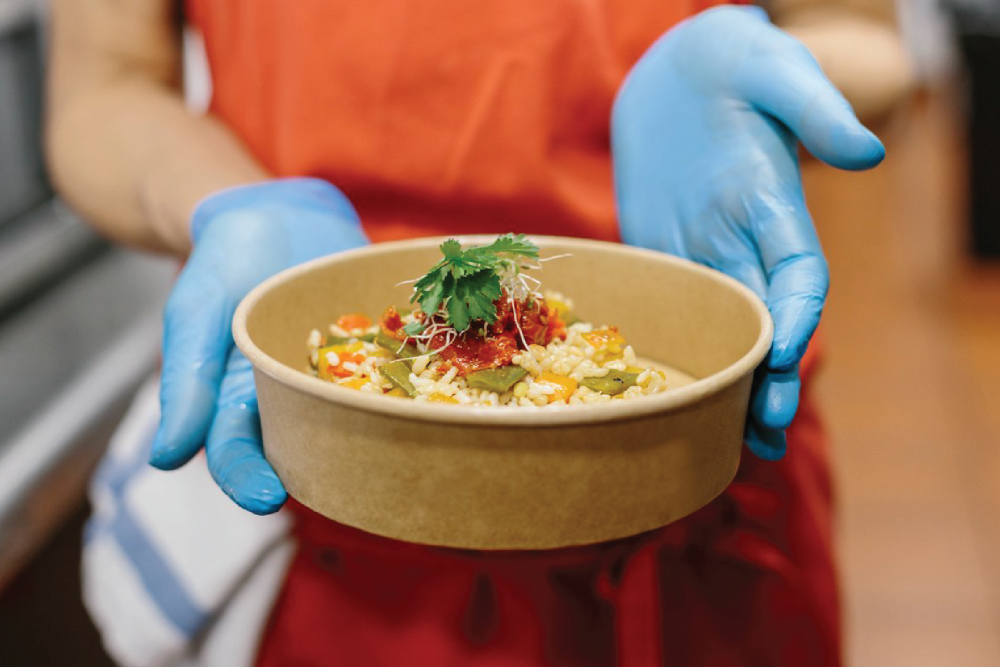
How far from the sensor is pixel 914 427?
2.82 meters

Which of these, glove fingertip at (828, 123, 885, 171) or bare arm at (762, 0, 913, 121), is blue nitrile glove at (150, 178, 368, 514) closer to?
glove fingertip at (828, 123, 885, 171)

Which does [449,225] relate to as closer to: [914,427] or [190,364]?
[190,364]

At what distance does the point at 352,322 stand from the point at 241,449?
0.17 metres

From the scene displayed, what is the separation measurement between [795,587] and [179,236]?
0.83 meters

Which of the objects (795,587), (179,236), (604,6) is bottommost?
(795,587)

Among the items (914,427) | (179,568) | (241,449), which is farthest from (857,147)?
(914,427)

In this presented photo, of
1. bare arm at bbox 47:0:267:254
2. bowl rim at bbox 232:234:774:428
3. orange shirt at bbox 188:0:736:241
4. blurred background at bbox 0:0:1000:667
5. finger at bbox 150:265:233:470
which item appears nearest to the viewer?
bowl rim at bbox 232:234:774:428

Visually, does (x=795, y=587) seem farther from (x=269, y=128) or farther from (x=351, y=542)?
(x=269, y=128)

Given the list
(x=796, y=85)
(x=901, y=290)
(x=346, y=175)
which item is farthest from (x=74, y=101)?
(x=901, y=290)

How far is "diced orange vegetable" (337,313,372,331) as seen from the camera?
90 centimetres

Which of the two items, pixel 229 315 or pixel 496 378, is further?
pixel 229 315

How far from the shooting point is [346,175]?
3.78 feet

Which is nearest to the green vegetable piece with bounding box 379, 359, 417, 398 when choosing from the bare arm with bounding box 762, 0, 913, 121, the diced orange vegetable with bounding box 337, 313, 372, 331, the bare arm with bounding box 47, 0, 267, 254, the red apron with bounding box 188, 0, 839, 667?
the diced orange vegetable with bounding box 337, 313, 372, 331

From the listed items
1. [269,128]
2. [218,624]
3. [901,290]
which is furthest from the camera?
[901,290]
